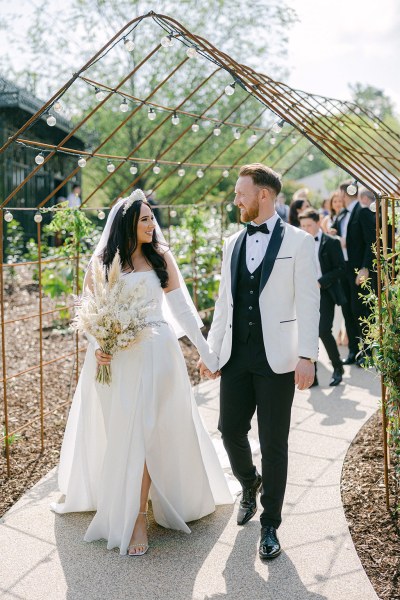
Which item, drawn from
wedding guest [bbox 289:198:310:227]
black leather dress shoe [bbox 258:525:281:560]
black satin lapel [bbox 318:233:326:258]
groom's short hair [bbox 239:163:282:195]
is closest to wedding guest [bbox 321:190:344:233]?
wedding guest [bbox 289:198:310:227]

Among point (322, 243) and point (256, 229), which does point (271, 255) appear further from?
point (322, 243)

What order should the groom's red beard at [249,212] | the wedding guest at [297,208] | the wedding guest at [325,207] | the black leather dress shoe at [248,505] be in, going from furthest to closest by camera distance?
the wedding guest at [325,207], the wedding guest at [297,208], the black leather dress shoe at [248,505], the groom's red beard at [249,212]

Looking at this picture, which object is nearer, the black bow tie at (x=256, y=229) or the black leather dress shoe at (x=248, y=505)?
the black bow tie at (x=256, y=229)

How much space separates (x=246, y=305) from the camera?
3.86 meters

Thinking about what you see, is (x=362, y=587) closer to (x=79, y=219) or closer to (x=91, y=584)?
(x=91, y=584)

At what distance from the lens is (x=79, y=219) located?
586 cm

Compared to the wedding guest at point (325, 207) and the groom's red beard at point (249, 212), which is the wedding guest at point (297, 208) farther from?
the groom's red beard at point (249, 212)

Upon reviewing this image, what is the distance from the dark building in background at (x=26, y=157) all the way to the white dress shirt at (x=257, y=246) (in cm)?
1083

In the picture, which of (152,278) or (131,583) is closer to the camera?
(131,583)

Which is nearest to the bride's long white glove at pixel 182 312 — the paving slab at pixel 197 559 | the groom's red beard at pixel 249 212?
the groom's red beard at pixel 249 212

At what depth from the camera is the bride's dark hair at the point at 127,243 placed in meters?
4.14

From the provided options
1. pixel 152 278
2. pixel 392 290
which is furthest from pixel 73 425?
pixel 392 290

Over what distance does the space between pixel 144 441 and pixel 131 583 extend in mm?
770

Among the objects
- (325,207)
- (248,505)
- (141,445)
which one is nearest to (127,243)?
(141,445)
